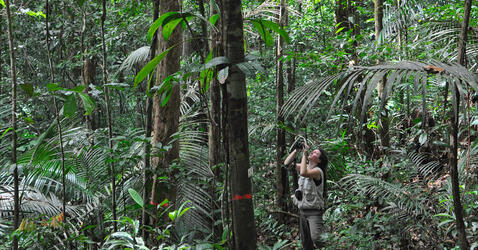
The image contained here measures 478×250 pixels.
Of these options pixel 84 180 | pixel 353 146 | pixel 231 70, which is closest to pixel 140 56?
pixel 84 180

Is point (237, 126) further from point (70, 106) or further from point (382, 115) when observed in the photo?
point (382, 115)

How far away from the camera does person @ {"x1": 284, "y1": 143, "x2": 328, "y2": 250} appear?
4102mm

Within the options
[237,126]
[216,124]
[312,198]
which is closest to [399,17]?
[312,198]

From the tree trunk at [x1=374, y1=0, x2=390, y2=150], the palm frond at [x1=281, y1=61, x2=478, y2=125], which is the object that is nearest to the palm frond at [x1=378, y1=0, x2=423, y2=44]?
the tree trunk at [x1=374, y1=0, x2=390, y2=150]

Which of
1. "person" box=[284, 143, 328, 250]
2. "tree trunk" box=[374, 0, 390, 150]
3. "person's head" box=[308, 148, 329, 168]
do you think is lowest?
"person" box=[284, 143, 328, 250]

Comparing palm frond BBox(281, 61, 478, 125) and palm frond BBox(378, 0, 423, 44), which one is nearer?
palm frond BBox(281, 61, 478, 125)

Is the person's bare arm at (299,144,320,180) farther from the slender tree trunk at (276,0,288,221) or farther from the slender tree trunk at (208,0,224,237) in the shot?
the slender tree trunk at (276,0,288,221)

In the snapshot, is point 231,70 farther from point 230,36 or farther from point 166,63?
point 166,63

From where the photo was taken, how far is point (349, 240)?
390 centimetres

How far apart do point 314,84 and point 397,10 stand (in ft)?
12.6

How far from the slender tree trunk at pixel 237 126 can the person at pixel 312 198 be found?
89.9 inches

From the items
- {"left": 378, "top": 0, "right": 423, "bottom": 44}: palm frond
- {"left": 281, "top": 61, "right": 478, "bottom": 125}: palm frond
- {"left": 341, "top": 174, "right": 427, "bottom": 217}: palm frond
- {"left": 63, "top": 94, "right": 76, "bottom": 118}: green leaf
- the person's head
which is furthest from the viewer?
{"left": 378, "top": 0, "right": 423, "bottom": 44}: palm frond

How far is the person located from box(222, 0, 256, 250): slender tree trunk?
228 cm

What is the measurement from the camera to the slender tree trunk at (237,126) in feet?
5.97
